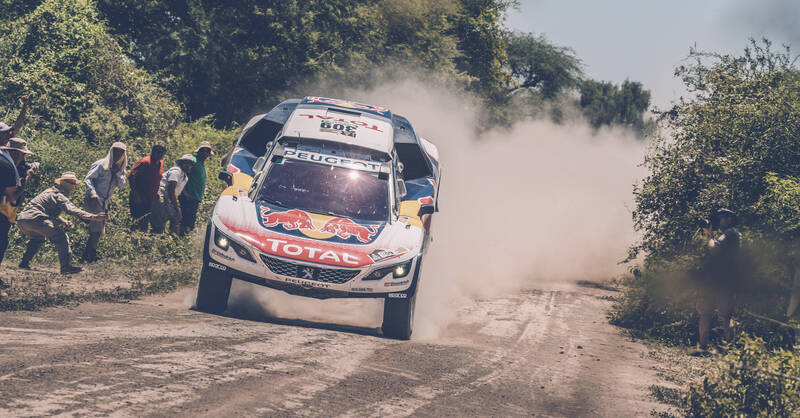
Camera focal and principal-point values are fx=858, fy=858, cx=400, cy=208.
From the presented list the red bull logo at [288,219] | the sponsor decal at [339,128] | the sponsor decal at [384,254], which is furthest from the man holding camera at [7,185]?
the sponsor decal at [384,254]

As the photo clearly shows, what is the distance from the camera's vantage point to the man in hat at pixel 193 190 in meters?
14.2

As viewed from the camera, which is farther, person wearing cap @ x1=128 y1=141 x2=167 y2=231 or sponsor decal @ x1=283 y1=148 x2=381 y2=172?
person wearing cap @ x1=128 y1=141 x2=167 y2=231

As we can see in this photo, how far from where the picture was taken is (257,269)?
894cm

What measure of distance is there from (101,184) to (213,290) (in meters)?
3.74

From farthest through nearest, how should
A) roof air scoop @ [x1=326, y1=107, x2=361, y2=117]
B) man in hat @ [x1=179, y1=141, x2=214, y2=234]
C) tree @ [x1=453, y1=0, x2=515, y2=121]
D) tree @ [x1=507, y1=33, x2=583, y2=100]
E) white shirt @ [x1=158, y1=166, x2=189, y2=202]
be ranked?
tree @ [x1=507, y1=33, x2=583, y2=100] < tree @ [x1=453, y1=0, x2=515, y2=121] < man in hat @ [x1=179, y1=141, x2=214, y2=234] < white shirt @ [x1=158, y1=166, x2=189, y2=202] < roof air scoop @ [x1=326, y1=107, x2=361, y2=117]

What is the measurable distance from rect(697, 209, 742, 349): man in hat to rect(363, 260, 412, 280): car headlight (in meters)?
4.13

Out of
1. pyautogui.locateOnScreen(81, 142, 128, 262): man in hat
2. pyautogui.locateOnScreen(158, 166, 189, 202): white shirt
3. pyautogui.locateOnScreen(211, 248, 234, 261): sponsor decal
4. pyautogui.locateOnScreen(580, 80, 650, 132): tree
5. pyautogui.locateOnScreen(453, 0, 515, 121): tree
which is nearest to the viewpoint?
pyautogui.locateOnScreen(211, 248, 234, 261): sponsor decal

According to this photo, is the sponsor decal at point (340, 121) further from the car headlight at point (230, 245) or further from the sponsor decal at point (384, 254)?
the car headlight at point (230, 245)

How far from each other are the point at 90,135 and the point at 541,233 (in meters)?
11.7

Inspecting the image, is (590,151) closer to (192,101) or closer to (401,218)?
(192,101)

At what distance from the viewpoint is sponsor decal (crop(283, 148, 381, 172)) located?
10.4m

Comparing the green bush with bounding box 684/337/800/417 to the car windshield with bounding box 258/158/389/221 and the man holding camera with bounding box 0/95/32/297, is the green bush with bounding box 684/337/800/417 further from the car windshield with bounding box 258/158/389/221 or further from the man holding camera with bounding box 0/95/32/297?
the man holding camera with bounding box 0/95/32/297

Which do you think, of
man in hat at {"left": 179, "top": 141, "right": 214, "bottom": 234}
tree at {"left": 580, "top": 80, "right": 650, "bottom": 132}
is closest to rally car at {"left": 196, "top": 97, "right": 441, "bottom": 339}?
man in hat at {"left": 179, "top": 141, "right": 214, "bottom": 234}

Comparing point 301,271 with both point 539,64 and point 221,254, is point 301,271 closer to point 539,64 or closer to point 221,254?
point 221,254
